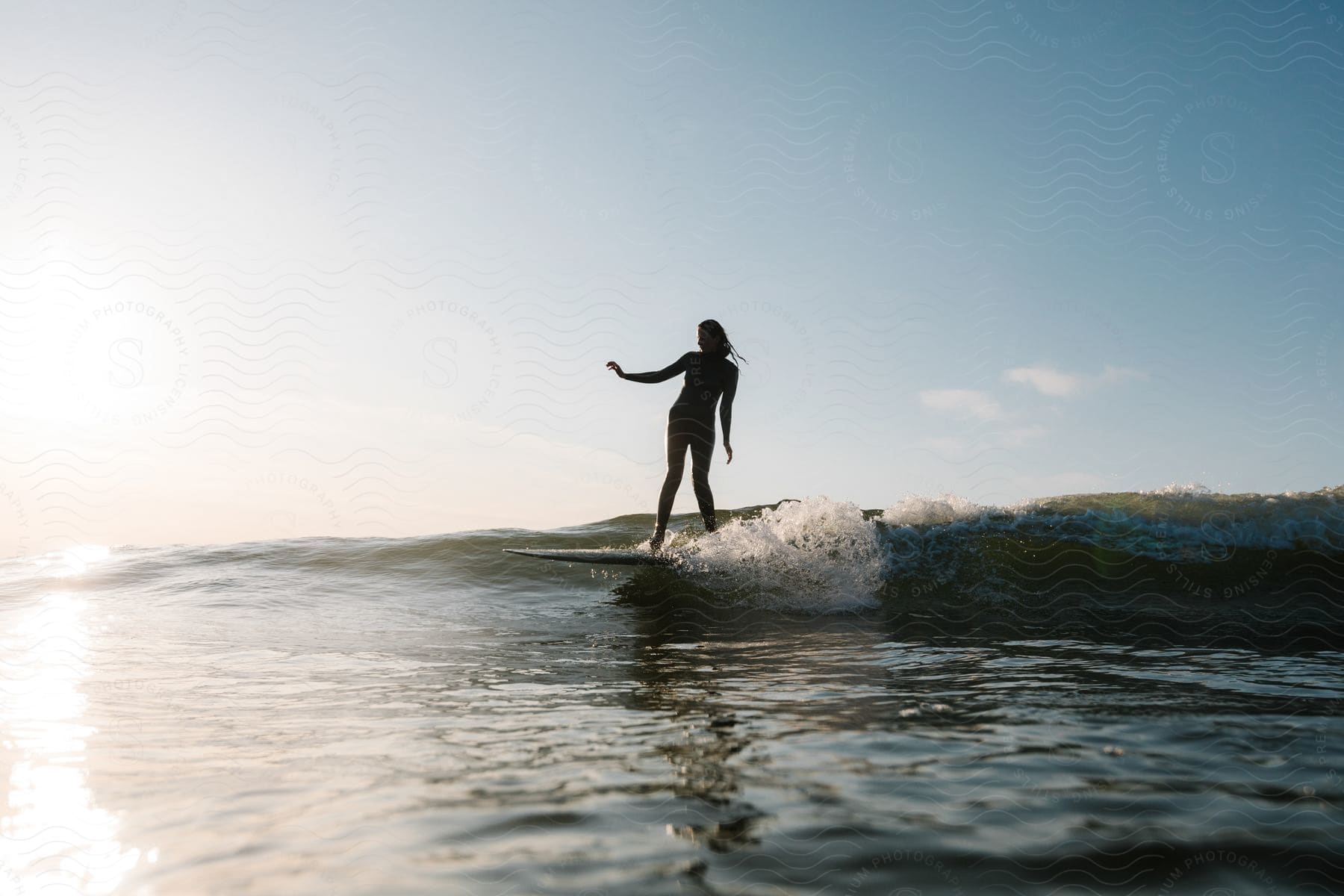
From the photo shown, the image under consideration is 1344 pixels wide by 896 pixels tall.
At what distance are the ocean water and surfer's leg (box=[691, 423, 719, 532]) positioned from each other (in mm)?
516

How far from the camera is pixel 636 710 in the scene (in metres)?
4.52

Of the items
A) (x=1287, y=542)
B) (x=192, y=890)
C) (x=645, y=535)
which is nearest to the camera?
(x=192, y=890)

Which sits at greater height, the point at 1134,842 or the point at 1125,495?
the point at 1125,495

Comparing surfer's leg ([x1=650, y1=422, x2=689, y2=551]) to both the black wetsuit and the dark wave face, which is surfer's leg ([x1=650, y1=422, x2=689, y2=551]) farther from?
the dark wave face

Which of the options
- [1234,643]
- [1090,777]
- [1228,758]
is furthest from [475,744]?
[1234,643]

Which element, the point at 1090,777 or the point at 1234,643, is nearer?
the point at 1090,777

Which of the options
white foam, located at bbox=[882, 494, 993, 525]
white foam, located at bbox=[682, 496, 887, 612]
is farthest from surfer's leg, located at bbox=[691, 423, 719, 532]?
white foam, located at bbox=[882, 494, 993, 525]

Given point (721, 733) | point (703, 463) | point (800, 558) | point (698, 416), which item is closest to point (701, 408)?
point (698, 416)

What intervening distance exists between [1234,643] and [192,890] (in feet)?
25.0

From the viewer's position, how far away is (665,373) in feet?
32.1

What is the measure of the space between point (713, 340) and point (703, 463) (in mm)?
1549

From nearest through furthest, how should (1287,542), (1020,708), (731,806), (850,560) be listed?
(731,806), (1020,708), (850,560), (1287,542)

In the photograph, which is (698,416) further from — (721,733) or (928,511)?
(721,733)

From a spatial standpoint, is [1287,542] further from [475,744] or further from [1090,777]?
[475,744]
